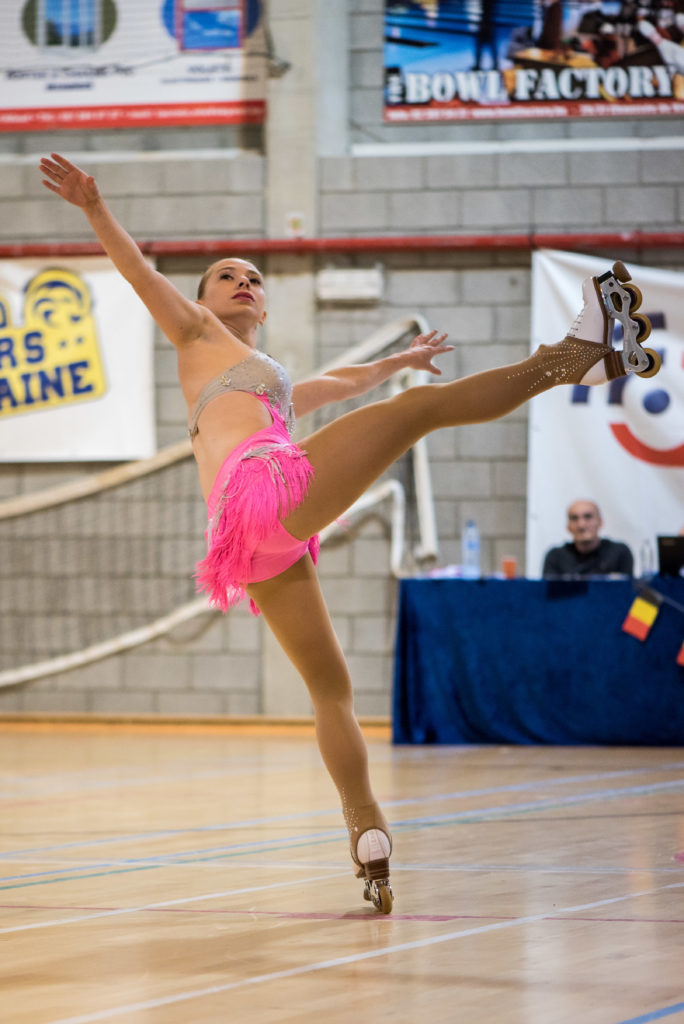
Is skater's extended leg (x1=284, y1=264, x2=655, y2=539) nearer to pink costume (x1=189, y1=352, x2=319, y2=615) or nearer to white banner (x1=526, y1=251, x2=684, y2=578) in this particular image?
pink costume (x1=189, y1=352, x2=319, y2=615)

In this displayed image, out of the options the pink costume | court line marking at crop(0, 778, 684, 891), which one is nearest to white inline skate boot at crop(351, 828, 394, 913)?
the pink costume

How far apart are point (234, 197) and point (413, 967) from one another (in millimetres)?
7180

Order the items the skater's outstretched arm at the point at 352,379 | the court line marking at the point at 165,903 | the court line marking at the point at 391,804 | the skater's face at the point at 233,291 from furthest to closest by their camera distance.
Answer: the court line marking at the point at 391,804, the skater's outstretched arm at the point at 352,379, the skater's face at the point at 233,291, the court line marking at the point at 165,903

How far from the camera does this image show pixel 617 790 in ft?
16.9

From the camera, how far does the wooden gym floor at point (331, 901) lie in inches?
80.7

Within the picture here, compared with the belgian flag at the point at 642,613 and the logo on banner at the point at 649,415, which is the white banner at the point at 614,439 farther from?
the belgian flag at the point at 642,613

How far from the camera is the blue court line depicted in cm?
187

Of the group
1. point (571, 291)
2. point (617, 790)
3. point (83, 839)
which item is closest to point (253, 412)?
point (83, 839)

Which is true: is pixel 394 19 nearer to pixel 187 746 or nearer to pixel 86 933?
pixel 187 746

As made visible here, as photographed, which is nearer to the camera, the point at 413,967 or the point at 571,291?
the point at 413,967

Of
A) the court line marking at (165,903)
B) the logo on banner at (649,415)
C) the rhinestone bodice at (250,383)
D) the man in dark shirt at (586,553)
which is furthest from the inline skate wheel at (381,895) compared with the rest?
the logo on banner at (649,415)

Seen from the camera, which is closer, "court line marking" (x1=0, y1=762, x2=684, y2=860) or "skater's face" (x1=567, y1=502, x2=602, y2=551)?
"court line marking" (x1=0, y1=762, x2=684, y2=860)

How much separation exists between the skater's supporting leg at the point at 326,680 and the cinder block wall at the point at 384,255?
5648 mm

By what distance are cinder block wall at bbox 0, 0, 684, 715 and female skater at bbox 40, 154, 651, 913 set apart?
551 cm
